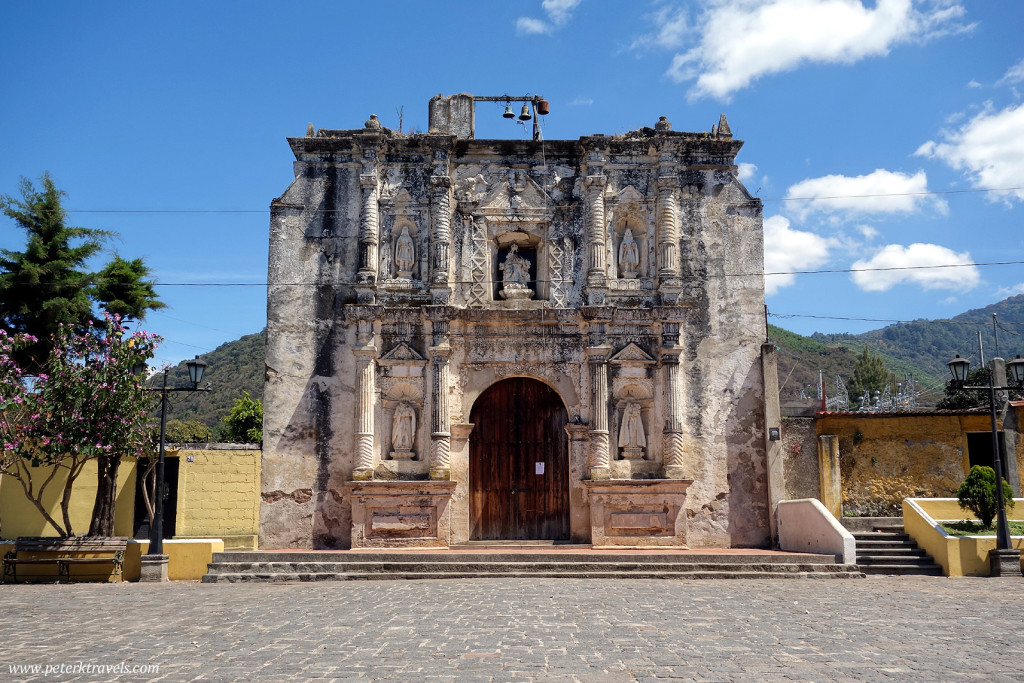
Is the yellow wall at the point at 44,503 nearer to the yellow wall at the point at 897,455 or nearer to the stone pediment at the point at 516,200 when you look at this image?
the stone pediment at the point at 516,200

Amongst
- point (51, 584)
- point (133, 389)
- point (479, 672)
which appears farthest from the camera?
point (133, 389)

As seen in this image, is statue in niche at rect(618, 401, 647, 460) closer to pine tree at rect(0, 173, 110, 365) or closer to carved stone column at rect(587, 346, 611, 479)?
carved stone column at rect(587, 346, 611, 479)

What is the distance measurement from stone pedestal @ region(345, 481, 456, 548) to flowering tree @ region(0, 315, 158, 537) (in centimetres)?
414

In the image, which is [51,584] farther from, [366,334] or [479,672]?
[479,672]

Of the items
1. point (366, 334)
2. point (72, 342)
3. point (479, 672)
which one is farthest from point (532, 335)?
point (479, 672)

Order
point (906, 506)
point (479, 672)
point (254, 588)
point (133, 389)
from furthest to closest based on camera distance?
point (906, 506) → point (133, 389) → point (254, 588) → point (479, 672)

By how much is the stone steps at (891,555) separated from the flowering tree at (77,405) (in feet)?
43.3

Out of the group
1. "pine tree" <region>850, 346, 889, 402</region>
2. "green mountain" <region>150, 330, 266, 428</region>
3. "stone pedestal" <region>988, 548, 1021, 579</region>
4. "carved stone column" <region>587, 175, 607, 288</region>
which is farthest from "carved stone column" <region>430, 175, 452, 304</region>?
"pine tree" <region>850, 346, 889, 402</region>

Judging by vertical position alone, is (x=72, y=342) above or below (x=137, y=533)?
above

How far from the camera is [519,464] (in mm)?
16641

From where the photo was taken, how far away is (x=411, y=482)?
1559cm

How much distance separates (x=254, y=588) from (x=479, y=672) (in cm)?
729

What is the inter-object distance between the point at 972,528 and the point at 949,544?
114 centimetres

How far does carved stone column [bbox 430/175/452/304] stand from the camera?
1650 cm
